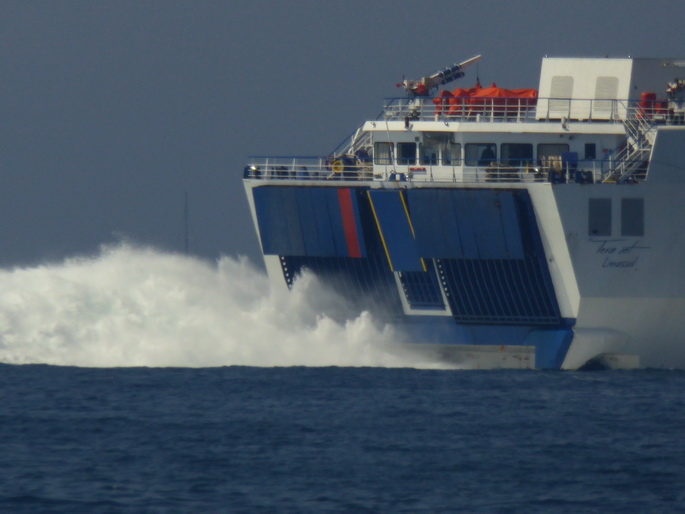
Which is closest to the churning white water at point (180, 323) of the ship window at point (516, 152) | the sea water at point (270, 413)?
the sea water at point (270, 413)

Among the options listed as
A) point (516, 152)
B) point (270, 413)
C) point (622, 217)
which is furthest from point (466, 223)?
point (270, 413)

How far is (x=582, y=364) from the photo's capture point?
159 ft

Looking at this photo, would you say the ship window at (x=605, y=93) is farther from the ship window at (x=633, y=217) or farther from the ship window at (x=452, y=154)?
the ship window at (x=633, y=217)

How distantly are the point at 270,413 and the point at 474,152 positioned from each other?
1403 centimetres

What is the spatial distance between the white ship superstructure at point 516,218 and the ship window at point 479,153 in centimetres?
7

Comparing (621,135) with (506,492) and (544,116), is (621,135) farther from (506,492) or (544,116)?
(506,492)

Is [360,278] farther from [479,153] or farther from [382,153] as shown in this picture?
[479,153]

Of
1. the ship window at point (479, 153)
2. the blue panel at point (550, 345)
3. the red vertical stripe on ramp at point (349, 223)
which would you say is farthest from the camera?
the ship window at point (479, 153)

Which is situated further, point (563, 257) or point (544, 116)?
point (544, 116)

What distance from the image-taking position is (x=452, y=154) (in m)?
51.8

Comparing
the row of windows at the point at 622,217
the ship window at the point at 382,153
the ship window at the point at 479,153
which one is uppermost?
the ship window at the point at 479,153

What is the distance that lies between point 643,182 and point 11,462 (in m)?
20.8

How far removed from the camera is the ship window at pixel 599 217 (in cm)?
4691

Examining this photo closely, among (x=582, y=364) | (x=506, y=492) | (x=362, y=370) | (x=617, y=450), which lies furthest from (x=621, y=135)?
(x=506, y=492)
